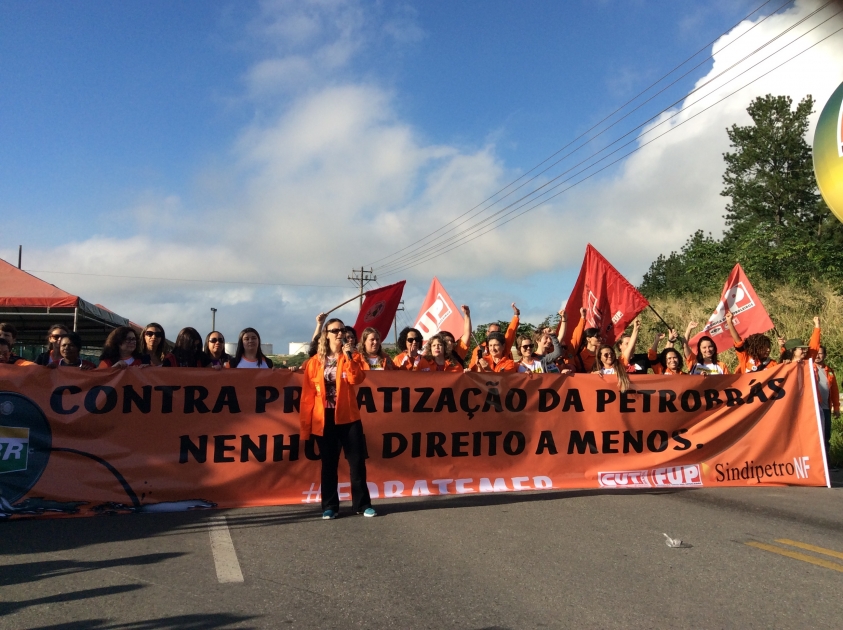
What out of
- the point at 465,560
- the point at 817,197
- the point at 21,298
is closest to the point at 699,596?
the point at 465,560

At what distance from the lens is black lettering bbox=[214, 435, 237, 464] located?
24.0ft

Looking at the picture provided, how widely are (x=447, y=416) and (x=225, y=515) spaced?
2392 mm

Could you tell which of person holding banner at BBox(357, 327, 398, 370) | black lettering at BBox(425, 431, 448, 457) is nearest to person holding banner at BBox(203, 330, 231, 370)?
person holding banner at BBox(357, 327, 398, 370)

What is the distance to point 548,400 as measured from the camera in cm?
827

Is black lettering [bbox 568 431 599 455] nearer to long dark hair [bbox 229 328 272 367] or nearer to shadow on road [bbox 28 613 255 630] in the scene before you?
long dark hair [bbox 229 328 272 367]

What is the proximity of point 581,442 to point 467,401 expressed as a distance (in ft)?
4.28

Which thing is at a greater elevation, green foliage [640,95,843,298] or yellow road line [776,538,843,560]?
green foliage [640,95,843,298]

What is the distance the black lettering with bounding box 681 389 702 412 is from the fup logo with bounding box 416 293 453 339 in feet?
15.3

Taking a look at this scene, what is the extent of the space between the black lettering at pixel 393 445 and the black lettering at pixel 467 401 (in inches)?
27.6

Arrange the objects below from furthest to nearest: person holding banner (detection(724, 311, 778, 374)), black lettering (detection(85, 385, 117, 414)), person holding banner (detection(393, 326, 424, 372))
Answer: person holding banner (detection(724, 311, 778, 374)) < person holding banner (detection(393, 326, 424, 372)) < black lettering (detection(85, 385, 117, 414))

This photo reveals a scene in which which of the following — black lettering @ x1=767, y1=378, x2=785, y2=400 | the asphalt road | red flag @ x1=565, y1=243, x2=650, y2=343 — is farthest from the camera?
red flag @ x1=565, y1=243, x2=650, y2=343

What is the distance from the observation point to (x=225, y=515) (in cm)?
682

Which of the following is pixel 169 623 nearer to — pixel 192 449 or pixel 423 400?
pixel 192 449

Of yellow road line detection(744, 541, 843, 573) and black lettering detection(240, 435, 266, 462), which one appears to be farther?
black lettering detection(240, 435, 266, 462)
